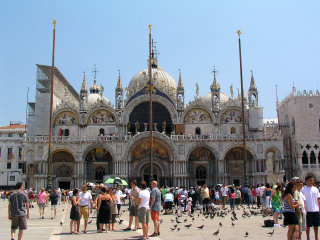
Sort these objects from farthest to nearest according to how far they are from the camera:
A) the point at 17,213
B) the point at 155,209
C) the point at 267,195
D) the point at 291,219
A: the point at 267,195, the point at 155,209, the point at 17,213, the point at 291,219

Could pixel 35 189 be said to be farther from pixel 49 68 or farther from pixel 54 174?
pixel 49 68

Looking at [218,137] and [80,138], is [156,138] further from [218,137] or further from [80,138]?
[80,138]

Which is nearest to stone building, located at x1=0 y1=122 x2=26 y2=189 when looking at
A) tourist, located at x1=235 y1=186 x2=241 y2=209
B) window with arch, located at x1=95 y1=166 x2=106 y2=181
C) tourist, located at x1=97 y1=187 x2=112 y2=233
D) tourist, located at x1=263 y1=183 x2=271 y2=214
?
window with arch, located at x1=95 y1=166 x2=106 y2=181

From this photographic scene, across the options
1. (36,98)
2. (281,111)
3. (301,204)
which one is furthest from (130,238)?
(281,111)

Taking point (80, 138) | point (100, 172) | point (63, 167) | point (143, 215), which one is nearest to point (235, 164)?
point (100, 172)

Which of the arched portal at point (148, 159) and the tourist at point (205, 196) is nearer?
the tourist at point (205, 196)

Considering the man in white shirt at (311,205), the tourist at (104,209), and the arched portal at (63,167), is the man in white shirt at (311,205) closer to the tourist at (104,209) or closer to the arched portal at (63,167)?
the tourist at (104,209)

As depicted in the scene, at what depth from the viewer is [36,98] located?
54375mm

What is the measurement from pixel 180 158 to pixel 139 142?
5702 millimetres

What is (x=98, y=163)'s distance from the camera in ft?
168

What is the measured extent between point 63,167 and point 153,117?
13977mm

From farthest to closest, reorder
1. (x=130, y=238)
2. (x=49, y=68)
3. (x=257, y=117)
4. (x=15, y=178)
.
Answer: (x=15, y=178) < (x=49, y=68) < (x=257, y=117) < (x=130, y=238)

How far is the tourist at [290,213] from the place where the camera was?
35.4 feet

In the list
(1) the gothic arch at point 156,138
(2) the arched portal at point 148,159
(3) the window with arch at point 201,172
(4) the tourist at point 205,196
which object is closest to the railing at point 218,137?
(1) the gothic arch at point 156,138
